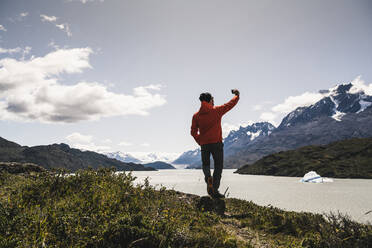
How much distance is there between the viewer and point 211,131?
8656 mm

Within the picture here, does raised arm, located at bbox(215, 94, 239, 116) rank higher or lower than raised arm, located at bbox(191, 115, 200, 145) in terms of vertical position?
higher

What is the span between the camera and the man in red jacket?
8.57m

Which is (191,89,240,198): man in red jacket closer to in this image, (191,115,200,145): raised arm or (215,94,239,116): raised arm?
(215,94,239,116): raised arm

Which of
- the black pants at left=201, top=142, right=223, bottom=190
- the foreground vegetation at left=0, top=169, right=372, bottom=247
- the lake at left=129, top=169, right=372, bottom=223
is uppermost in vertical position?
the black pants at left=201, top=142, right=223, bottom=190

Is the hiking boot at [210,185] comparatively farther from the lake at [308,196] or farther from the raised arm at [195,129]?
the raised arm at [195,129]

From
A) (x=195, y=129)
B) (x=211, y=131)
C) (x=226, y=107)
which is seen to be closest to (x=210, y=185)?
(x=211, y=131)

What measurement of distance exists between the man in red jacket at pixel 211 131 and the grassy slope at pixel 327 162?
125 metres

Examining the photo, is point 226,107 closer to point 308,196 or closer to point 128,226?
point 128,226

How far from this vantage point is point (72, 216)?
3.98 meters

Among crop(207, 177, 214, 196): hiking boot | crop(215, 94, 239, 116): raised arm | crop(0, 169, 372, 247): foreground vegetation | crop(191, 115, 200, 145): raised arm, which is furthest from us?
crop(191, 115, 200, 145): raised arm

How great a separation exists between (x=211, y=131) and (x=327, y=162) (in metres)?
151

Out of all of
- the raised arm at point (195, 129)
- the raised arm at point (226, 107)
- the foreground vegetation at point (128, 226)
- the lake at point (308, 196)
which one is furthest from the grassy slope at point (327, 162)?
the foreground vegetation at point (128, 226)

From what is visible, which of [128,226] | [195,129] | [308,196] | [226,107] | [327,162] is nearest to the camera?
[128,226]

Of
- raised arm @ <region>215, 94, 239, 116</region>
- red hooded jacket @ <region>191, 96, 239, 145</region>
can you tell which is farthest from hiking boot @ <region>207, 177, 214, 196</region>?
raised arm @ <region>215, 94, 239, 116</region>
